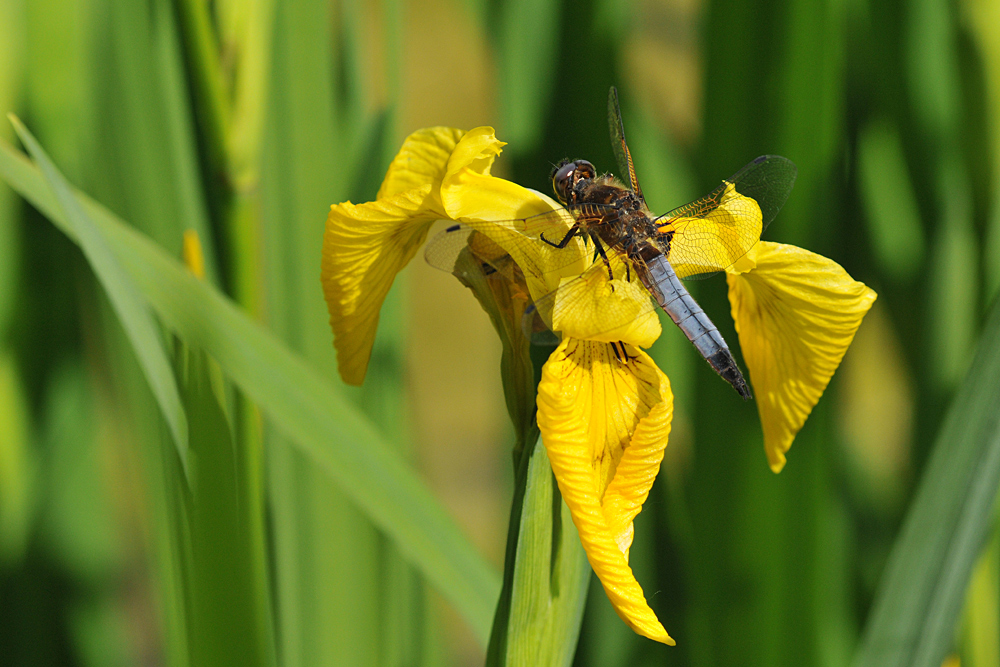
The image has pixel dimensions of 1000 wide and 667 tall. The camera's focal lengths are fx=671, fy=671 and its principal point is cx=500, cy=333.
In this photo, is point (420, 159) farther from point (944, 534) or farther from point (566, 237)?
point (944, 534)

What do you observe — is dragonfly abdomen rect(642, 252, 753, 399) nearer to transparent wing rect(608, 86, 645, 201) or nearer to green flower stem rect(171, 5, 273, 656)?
transparent wing rect(608, 86, 645, 201)

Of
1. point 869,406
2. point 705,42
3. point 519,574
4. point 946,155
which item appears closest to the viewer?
point 519,574

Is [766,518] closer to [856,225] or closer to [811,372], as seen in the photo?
[811,372]

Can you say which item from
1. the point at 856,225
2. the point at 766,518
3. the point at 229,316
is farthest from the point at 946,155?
the point at 229,316

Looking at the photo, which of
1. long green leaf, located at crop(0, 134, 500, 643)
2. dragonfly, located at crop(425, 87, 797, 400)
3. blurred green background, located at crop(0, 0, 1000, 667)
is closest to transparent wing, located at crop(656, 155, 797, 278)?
dragonfly, located at crop(425, 87, 797, 400)

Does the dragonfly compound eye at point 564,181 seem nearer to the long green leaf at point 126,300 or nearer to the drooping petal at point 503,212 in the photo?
the drooping petal at point 503,212

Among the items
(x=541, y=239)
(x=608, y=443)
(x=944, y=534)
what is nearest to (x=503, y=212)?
(x=541, y=239)
